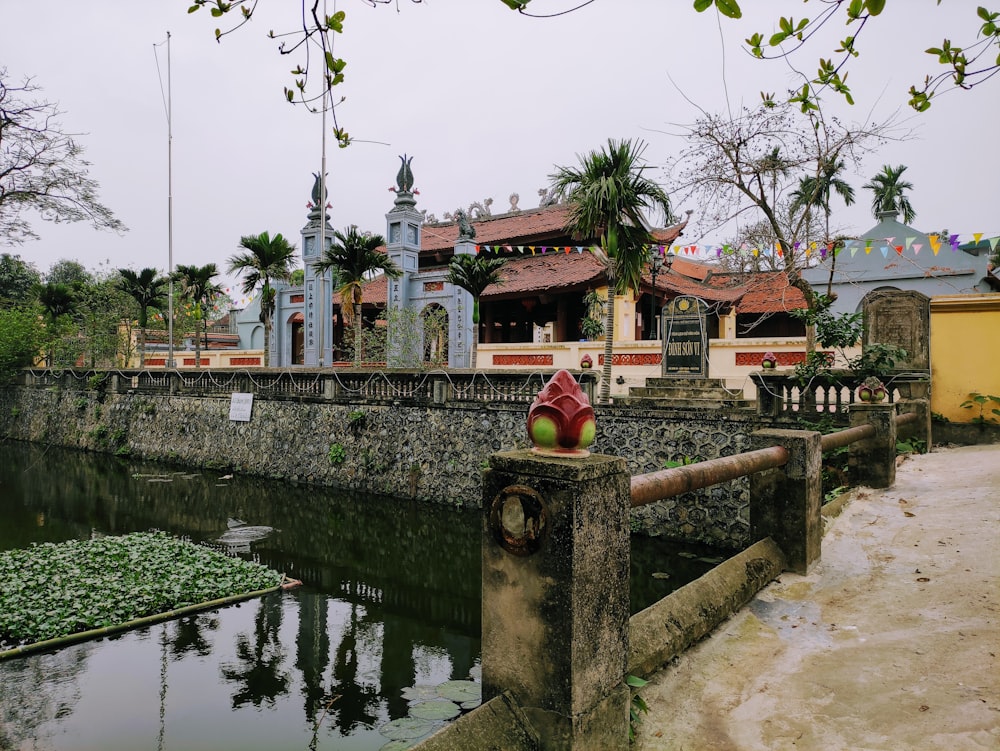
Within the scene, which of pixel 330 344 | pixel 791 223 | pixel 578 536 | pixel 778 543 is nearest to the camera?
pixel 578 536

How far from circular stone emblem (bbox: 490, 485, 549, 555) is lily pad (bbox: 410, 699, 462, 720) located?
3127 mm

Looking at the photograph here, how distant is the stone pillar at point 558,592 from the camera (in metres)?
1.85

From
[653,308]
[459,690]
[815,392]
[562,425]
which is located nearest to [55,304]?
[653,308]

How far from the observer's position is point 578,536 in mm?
1844

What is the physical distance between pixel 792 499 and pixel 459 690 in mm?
3065

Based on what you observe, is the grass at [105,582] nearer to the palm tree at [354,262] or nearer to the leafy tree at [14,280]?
the palm tree at [354,262]

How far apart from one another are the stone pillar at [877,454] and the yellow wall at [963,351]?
15.2 ft

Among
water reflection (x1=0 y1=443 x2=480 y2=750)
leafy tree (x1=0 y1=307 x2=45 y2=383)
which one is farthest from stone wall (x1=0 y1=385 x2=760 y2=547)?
leafy tree (x1=0 y1=307 x2=45 y2=383)

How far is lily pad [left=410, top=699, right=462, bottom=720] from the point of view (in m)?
4.52

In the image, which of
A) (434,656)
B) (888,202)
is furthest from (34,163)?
(888,202)

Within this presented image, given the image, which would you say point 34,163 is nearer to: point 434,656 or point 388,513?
point 388,513

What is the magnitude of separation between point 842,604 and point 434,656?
13.0ft

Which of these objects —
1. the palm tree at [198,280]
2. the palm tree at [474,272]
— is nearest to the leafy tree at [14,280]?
the palm tree at [198,280]

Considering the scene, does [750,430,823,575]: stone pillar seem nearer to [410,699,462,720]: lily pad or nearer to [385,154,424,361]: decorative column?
[410,699,462,720]: lily pad
